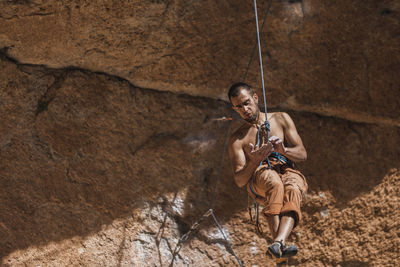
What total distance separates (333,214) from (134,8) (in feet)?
6.93

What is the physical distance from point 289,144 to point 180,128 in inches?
39.1

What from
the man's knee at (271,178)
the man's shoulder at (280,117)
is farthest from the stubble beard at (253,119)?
the man's knee at (271,178)

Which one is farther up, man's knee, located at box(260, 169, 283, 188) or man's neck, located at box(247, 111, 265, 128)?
man's neck, located at box(247, 111, 265, 128)

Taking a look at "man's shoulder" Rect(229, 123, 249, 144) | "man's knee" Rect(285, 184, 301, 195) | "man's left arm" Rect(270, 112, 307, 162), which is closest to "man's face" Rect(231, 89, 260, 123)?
"man's shoulder" Rect(229, 123, 249, 144)

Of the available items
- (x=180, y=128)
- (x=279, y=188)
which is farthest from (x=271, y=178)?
(x=180, y=128)

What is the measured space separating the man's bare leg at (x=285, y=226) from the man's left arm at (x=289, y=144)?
38cm

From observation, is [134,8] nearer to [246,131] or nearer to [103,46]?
[103,46]

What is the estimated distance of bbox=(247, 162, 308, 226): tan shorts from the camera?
2.91 metres

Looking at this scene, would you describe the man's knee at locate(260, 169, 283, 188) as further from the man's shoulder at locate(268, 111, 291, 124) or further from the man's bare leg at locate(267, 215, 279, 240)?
the man's shoulder at locate(268, 111, 291, 124)

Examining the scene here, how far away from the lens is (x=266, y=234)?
13.0 ft

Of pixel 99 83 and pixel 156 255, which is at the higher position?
pixel 99 83

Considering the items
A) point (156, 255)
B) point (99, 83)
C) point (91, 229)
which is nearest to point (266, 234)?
point (156, 255)

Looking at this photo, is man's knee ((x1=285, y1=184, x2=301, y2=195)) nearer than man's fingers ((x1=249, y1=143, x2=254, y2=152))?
Yes

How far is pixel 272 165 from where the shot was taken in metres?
3.13
